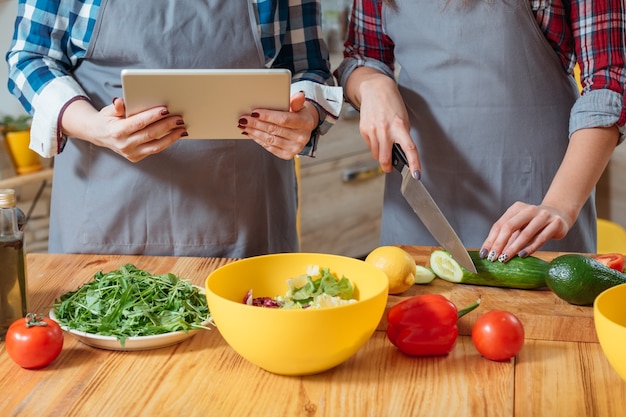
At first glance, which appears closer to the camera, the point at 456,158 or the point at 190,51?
the point at 190,51

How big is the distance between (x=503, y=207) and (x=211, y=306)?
939 millimetres

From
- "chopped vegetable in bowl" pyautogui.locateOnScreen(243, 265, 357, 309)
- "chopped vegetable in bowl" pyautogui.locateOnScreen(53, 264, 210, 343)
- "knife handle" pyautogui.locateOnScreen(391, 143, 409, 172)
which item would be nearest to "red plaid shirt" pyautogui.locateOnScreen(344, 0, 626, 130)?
"knife handle" pyautogui.locateOnScreen(391, 143, 409, 172)

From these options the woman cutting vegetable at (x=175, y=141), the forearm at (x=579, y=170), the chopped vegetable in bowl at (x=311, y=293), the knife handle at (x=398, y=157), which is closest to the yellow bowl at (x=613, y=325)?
the chopped vegetable in bowl at (x=311, y=293)

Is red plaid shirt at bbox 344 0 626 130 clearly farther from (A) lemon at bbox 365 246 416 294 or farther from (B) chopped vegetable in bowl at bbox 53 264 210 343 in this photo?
(B) chopped vegetable in bowl at bbox 53 264 210 343

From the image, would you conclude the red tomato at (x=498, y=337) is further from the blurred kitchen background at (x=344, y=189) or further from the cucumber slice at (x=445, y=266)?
the blurred kitchen background at (x=344, y=189)

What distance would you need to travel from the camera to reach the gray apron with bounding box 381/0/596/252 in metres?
1.77

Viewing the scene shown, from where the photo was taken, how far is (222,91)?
1360 mm

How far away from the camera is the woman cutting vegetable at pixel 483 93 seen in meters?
1.63

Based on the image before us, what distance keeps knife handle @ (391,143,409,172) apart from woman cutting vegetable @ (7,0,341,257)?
16 centimetres

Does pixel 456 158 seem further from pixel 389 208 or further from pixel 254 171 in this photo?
pixel 254 171

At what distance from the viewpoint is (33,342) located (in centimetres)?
111

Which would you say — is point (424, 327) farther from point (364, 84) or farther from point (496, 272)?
point (364, 84)

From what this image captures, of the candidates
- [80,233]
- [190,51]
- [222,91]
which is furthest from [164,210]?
[222,91]

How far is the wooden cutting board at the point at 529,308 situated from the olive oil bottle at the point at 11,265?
0.55 metres
